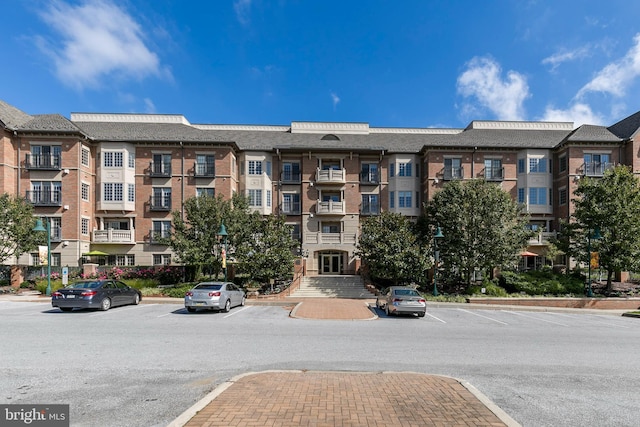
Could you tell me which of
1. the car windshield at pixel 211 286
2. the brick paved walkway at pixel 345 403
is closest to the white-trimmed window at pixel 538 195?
the car windshield at pixel 211 286

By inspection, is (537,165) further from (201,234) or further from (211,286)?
(211,286)

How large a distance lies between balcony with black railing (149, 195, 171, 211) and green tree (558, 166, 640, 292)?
33085 mm

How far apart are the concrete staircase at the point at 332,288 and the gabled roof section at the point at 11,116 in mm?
28329

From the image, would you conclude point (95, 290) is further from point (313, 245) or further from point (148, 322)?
point (313, 245)

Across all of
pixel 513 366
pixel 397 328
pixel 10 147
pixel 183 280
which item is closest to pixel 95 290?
pixel 183 280

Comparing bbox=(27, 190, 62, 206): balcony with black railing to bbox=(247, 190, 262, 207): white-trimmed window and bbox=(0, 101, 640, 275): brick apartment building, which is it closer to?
bbox=(0, 101, 640, 275): brick apartment building

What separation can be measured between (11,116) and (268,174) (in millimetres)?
23234

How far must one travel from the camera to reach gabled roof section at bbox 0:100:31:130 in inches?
1186

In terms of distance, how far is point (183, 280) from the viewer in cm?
2845

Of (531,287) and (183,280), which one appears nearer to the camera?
(531,287)

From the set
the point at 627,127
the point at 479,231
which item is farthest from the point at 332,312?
the point at 627,127

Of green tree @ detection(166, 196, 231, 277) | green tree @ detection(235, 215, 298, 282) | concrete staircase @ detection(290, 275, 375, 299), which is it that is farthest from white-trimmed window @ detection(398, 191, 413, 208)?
green tree @ detection(166, 196, 231, 277)

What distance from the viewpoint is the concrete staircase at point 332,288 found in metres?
25.6

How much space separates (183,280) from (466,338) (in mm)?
23264
